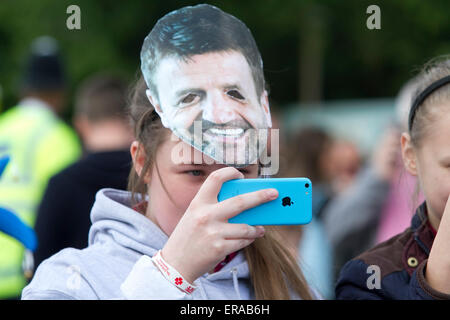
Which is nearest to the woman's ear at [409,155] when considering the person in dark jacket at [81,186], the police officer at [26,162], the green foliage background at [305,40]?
the person in dark jacket at [81,186]

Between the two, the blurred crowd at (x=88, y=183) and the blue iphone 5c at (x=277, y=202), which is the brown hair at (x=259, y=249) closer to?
the blurred crowd at (x=88, y=183)

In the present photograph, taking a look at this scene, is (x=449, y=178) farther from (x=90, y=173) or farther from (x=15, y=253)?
(x=15, y=253)

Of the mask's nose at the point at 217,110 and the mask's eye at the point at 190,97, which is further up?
the mask's eye at the point at 190,97

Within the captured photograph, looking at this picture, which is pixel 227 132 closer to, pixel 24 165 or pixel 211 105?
pixel 211 105

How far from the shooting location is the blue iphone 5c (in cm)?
120

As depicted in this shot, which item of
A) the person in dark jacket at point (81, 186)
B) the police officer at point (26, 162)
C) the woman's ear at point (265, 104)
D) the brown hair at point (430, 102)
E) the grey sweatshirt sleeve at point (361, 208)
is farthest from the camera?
the grey sweatshirt sleeve at point (361, 208)

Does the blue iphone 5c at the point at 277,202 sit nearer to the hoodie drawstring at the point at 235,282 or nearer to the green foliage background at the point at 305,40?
the hoodie drawstring at the point at 235,282

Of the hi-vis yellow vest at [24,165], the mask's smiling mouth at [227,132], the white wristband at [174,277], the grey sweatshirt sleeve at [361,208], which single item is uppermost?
the mask's smiling mouth at [227,132]

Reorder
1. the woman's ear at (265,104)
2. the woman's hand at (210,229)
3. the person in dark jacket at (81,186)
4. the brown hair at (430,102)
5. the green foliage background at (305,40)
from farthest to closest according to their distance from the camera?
the green foliage background at (305,40) < the person in dark jacket at (81,186) < the brown hair at (430,102) < the woman's ear at (265,104) < the woman's hand at (210,229)

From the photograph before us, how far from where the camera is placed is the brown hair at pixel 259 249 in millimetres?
1443

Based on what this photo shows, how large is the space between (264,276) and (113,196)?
42 centimetres

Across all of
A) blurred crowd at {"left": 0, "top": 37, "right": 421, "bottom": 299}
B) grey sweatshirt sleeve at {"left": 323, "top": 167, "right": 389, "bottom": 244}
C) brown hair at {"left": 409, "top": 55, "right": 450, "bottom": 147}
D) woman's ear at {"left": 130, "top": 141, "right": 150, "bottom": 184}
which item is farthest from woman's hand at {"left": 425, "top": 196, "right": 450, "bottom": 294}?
grey sweatshirt sleeve at {"left": 323, "top": 167, "right": 389, "bottom": 244}

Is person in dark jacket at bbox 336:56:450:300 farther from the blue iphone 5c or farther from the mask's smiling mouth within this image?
the mask's smiling mouth

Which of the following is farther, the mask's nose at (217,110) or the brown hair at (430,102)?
the brown hair at (430,102)
